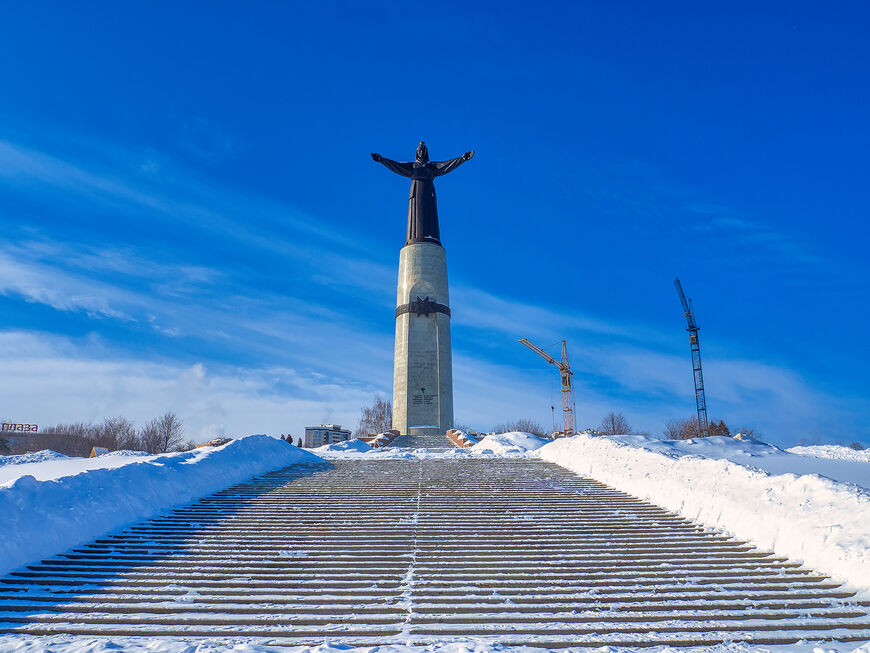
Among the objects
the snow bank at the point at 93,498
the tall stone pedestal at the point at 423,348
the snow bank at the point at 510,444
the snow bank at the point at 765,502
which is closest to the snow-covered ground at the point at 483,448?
the snow bank at the point at 510,444

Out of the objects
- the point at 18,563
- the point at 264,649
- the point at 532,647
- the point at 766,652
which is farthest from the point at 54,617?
the point at 766,652

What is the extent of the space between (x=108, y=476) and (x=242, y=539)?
8.57ft

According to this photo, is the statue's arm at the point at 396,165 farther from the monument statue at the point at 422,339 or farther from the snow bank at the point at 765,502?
the snow bank at the point at 765,502

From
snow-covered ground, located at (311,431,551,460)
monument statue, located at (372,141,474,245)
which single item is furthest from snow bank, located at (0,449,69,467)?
monument statue, located at (372,141,474,245)

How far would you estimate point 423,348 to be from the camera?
33.9 metres

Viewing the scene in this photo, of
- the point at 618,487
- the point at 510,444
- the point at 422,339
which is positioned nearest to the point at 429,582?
the point at 618,487

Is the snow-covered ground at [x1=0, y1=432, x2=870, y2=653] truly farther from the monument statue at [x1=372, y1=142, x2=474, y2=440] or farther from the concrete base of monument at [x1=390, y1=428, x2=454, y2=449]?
the monument statue at [x1=372, y1=142, x2=474, y2=440]

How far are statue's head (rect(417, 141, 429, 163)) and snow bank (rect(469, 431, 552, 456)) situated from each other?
71.4 ft

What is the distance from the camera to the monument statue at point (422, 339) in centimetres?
3334

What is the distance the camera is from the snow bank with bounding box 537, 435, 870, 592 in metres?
5.90

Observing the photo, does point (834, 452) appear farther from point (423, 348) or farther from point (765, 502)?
point (423, 348)

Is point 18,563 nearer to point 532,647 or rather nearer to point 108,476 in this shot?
point 108,476

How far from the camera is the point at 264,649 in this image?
13.9 ft

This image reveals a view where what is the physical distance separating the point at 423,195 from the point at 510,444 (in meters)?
20.4
